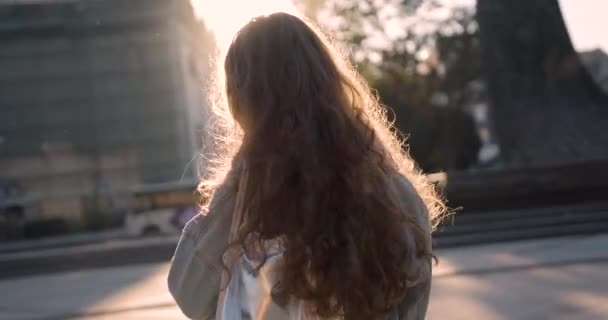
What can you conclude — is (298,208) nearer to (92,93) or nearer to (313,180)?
(313,180)

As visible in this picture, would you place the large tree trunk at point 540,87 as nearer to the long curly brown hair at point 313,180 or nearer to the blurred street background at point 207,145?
the blurred street background at point 207,145

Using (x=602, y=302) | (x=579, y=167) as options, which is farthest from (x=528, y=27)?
(x=602, y=302)

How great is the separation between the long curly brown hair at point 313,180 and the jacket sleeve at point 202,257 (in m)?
0.06

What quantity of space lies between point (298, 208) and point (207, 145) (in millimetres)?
1786

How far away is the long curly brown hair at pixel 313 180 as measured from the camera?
1.79 meters

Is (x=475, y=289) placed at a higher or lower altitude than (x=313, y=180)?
lower

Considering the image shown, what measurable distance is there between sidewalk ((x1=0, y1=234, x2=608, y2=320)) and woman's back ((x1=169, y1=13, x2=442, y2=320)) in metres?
4.28

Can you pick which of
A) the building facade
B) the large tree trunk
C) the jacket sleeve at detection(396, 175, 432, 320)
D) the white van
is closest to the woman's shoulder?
the jacket sleeve at detection(396, 175, 432, 320)

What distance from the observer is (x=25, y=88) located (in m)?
33.1

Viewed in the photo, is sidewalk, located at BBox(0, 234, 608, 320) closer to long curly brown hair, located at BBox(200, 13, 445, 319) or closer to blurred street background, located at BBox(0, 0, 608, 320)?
blurred street background, located at BBox(0, 0, 608, 320)

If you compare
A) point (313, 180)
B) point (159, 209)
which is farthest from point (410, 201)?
point (159, 209)

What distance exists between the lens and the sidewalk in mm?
6312

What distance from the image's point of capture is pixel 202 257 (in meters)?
1.85

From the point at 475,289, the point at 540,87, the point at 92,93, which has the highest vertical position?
the point at 540,87
